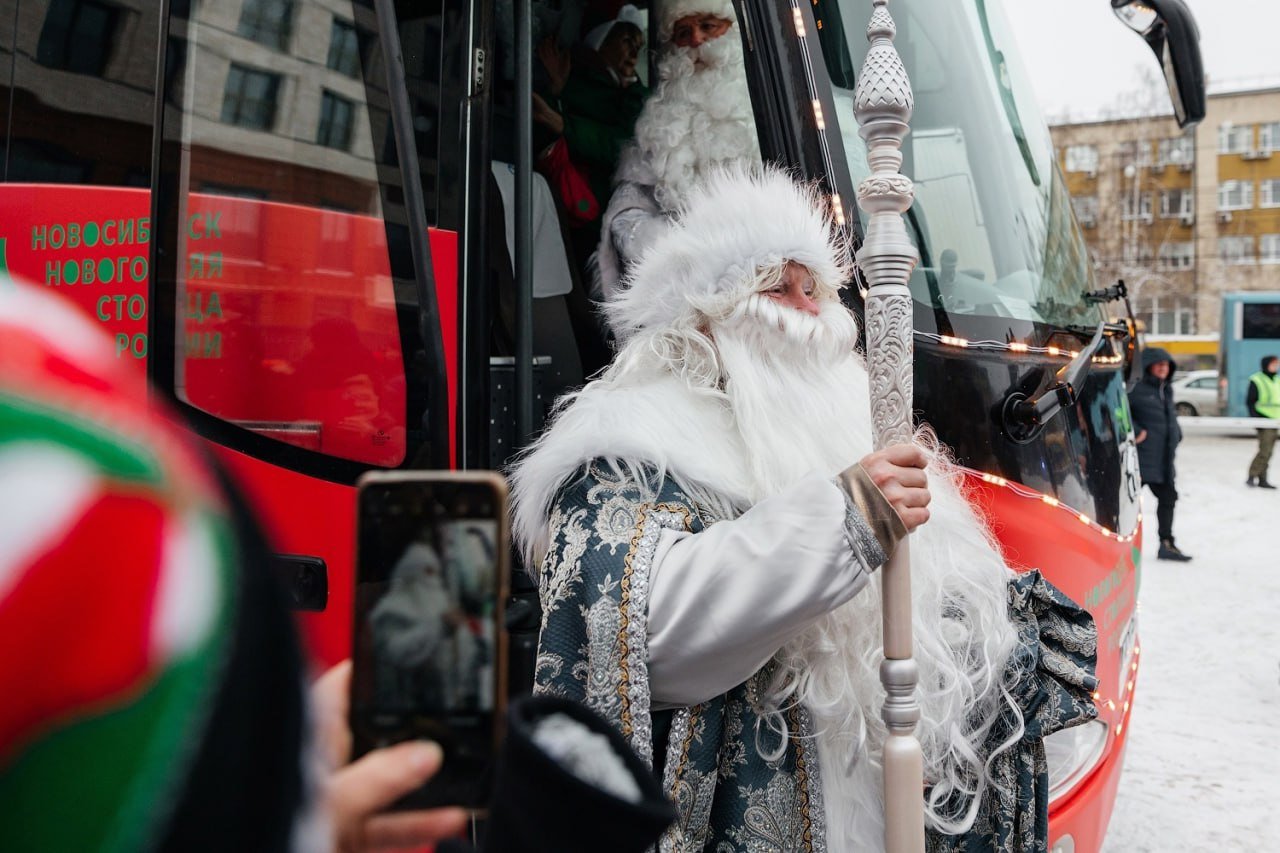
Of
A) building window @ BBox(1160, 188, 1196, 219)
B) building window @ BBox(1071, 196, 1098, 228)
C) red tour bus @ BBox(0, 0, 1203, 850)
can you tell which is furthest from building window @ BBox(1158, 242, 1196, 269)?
red tour bus @ BBox(0, 0, 1203, 850)

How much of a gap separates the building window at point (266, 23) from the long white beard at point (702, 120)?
958 millimetres

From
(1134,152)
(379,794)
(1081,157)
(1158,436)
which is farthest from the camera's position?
(1134,152)

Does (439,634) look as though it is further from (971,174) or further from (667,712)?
(971,174)

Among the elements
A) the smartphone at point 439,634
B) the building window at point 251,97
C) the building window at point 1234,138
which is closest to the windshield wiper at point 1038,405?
the building window at point 251,97

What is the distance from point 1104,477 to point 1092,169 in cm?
3558

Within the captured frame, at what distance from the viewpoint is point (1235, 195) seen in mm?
38125

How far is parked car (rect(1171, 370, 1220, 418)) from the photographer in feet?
70.6

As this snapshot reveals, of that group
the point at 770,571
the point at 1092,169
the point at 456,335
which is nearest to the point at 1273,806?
the point at 770,571

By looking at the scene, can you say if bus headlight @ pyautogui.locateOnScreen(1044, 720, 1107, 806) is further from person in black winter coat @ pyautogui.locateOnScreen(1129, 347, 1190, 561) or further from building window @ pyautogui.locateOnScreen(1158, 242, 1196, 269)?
building window @ pyautogui.locateOnScreen(1158, 242, 1196, 269)

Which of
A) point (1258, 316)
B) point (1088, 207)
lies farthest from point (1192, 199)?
point (1258, 316)

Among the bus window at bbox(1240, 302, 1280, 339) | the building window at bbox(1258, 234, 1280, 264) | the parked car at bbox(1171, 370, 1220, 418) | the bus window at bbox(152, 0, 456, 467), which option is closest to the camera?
the bus window at bbox(152, 0, 456, 467)

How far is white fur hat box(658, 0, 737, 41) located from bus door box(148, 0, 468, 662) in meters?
0.78

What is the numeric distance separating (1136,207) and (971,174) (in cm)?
3693

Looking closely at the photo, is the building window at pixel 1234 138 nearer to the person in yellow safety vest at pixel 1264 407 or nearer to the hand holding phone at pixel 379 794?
the person in yellow safety vest at pixel 1264 407
